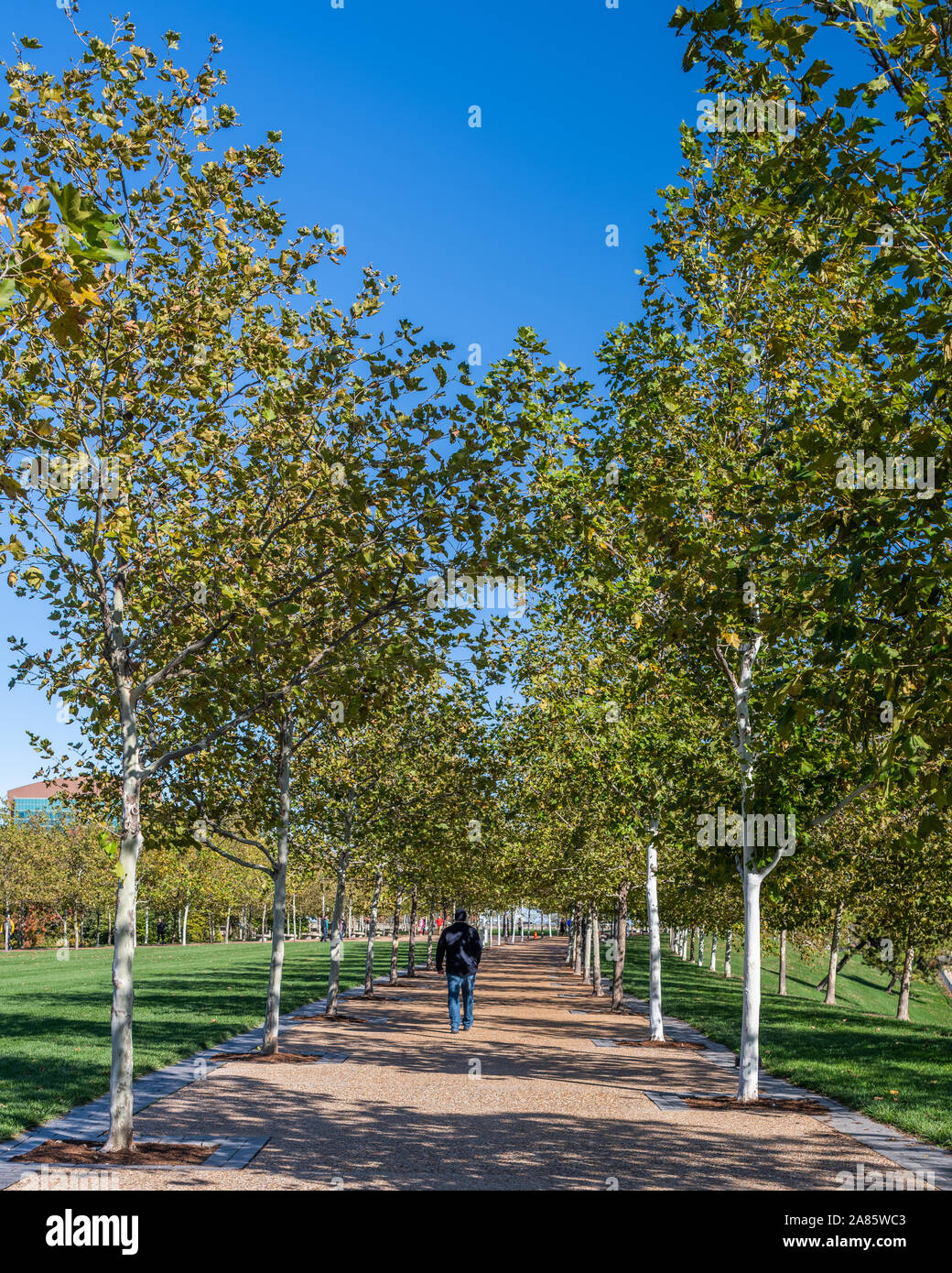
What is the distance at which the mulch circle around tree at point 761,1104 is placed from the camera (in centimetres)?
1236

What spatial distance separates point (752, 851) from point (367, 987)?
19350 millimetres

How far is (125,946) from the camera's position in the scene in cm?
936

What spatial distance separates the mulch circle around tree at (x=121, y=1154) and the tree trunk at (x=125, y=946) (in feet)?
0.49

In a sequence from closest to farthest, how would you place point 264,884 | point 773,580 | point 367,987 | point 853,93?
point 853,93, point 773,580, point 367,987, point 264,884

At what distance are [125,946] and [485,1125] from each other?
4.38 meters

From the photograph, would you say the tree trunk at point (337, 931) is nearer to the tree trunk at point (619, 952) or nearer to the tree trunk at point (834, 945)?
the tree trunk at point (619, 952)

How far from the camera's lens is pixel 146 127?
948cm

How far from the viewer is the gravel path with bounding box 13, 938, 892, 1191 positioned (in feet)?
27.9

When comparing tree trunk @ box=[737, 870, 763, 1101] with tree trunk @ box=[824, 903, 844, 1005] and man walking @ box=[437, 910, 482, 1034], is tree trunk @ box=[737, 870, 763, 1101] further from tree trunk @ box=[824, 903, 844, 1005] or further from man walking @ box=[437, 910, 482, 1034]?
tree trunk @ box=[824, 903, 844, 1005]

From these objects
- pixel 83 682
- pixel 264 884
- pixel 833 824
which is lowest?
pixel 264 884

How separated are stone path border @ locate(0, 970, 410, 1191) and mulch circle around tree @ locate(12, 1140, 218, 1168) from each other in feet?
0.48
